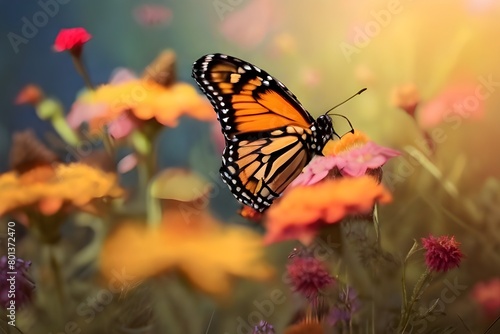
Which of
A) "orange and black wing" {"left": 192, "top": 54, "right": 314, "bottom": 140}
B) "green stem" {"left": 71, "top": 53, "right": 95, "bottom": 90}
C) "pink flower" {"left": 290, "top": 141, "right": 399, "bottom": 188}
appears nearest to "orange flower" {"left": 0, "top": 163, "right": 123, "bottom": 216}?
"green stem" {"left": 71, "top": 53, "right": 95, "bottom": 90}

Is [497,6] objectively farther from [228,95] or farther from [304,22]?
[228,95]

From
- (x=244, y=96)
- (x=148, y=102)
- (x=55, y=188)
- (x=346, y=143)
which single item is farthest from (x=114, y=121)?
(x=346, y=143)

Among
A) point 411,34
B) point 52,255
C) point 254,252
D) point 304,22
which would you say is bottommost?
point 254,252

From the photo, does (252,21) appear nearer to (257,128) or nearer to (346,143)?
(257,128)

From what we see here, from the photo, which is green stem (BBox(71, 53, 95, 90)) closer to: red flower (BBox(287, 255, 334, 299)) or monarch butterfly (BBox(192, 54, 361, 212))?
monarch butterfly (BBox(192, 54, 361, 212))

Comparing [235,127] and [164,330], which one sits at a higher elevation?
[235,127]

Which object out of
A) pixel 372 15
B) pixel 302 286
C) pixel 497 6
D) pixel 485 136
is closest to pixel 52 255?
pixel 302 286
